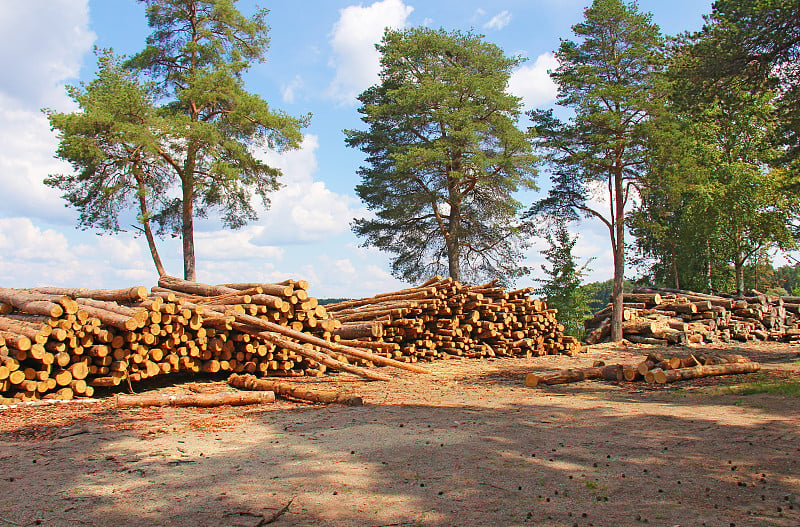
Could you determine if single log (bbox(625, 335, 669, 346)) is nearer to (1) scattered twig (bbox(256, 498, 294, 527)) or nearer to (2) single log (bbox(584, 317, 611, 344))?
(2) single log (bbox(584, 317, 611, 344))

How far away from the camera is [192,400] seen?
7.88 m

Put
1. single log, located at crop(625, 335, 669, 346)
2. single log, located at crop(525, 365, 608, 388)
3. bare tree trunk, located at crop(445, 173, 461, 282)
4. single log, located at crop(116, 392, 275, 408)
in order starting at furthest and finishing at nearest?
bare tree trunk, located at crop(445, 173, 461, 282), single log, located at crop(625, 335, 669, 346), single log, located at crop(525, 365, 608, 388), single log, located at crop(116, 392, 275, 408)

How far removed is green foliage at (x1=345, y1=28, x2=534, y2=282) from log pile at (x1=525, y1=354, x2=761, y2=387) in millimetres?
14117

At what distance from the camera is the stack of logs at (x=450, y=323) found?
13242mm

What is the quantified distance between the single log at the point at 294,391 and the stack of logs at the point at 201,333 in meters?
0.60

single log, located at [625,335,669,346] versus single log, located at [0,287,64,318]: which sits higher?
single log, located at [0,287,64,318]

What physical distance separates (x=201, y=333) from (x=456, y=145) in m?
16.7

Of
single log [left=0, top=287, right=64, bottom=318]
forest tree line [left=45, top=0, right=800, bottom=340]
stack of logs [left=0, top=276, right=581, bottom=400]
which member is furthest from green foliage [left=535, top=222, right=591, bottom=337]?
single log [left=0, top=287, right=64, bottom=318]

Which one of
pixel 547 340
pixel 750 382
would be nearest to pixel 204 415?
pixel 750 382

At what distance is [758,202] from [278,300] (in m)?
25.9

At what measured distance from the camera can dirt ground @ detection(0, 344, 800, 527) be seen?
3.63 meters

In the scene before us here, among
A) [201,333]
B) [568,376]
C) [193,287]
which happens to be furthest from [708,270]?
[201,333]

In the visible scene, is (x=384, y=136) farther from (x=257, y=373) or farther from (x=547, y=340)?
(x=257, y=373)

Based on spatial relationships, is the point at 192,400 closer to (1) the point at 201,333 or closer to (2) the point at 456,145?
(1) the point at 201,333
